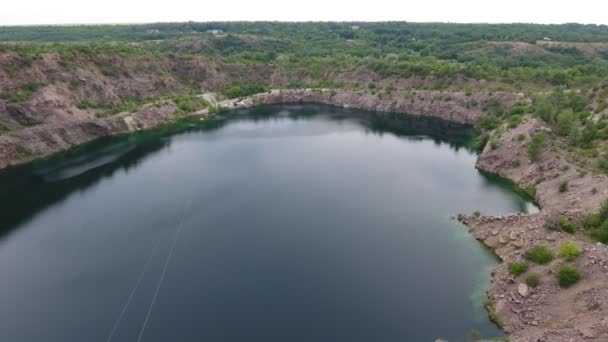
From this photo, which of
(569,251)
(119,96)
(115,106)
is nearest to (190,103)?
(119,96)

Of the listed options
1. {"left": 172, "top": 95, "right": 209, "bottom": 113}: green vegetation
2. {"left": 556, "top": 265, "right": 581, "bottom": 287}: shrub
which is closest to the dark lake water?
{"left": 556, "top": 265, "right": 581, "bottom": 287}: shrub

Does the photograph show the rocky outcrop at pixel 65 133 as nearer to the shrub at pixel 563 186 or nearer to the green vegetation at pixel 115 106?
the green vegetation at pixel 115 106

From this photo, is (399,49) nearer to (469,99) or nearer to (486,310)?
(469,99)

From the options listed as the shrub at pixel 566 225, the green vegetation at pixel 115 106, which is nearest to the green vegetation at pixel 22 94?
the green vegetation at pixel 115 106

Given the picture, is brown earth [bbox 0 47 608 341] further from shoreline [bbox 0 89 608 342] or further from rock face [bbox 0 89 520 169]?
rock face [bbox 0 89 520 169]

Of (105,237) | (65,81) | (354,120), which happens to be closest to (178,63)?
(65,81)
